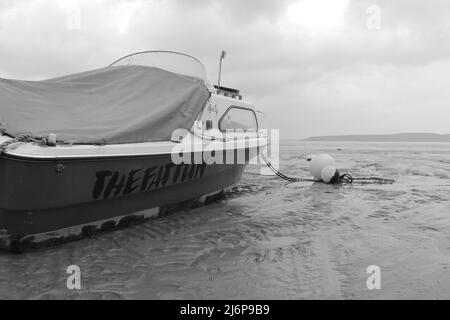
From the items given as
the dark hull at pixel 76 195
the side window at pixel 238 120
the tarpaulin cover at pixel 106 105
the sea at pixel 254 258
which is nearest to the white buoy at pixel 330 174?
the side window at pixel 238 120

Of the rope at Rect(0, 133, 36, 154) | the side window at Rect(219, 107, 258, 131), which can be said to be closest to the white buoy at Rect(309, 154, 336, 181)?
the side window at Rect(219, 107, 258, 131)

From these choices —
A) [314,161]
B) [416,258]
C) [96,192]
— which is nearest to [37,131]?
[96,192]

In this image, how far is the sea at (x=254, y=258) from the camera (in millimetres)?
2984

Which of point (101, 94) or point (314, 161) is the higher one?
point (101, 94)

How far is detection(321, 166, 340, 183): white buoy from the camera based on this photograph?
8.80 m

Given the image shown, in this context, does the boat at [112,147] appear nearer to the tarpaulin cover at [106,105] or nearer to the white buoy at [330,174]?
the tarpaulin cover at [106,105]

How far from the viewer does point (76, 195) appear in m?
3.69

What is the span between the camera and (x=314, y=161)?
9281mm

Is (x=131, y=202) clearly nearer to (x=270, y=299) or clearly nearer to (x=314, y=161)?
(x=270, y=299)

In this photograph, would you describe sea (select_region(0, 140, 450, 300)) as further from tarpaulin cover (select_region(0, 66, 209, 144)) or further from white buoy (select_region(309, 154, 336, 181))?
white buoy (select_region(309, 154, 336, 181))

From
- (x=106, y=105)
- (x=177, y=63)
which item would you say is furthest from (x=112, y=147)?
(x=177, y=63)
